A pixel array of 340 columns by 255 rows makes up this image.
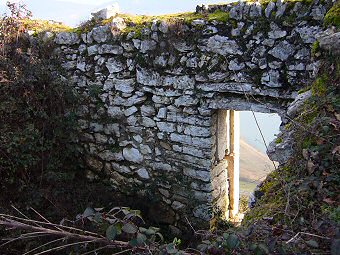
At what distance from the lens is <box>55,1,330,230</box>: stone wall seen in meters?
3.77

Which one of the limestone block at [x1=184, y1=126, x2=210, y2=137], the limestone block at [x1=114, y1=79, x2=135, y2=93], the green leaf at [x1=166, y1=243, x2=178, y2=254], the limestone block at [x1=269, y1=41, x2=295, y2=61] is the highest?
the limestone block at [x1=269, y1=41, x2=295, y2=61]

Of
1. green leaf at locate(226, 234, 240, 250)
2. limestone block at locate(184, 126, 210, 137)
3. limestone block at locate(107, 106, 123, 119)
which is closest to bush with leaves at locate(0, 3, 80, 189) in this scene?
limestone block at locate(107, 106, 123, 119)

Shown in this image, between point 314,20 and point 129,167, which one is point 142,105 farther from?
point 314,20

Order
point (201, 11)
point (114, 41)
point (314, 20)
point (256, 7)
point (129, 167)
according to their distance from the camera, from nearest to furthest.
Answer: point (314, 20) → point (256, 7) → point (201, 11) → point (114, 41) → point (129, 167)

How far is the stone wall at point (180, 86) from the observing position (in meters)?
3.77

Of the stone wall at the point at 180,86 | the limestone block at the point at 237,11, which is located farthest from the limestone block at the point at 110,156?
the limestone block at the point at 237,11

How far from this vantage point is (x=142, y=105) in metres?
4.80

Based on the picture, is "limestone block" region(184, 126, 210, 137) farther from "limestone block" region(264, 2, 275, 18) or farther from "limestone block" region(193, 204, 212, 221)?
"limestone block" region(264, 2, 275, 18)

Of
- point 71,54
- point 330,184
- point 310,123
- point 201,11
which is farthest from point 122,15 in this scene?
point 330,184

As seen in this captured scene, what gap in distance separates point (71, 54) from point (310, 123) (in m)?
3.91

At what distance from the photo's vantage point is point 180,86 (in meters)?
4.40

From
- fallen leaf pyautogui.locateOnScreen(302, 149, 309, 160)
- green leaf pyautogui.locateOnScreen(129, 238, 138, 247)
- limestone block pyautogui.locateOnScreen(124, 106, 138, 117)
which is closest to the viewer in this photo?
green leaf pyautogui.locateOnScreen(129, 238, 138, 247)

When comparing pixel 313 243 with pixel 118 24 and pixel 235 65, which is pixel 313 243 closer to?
pixel 235 65

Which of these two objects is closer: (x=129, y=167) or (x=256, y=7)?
(x=256, y=7)
